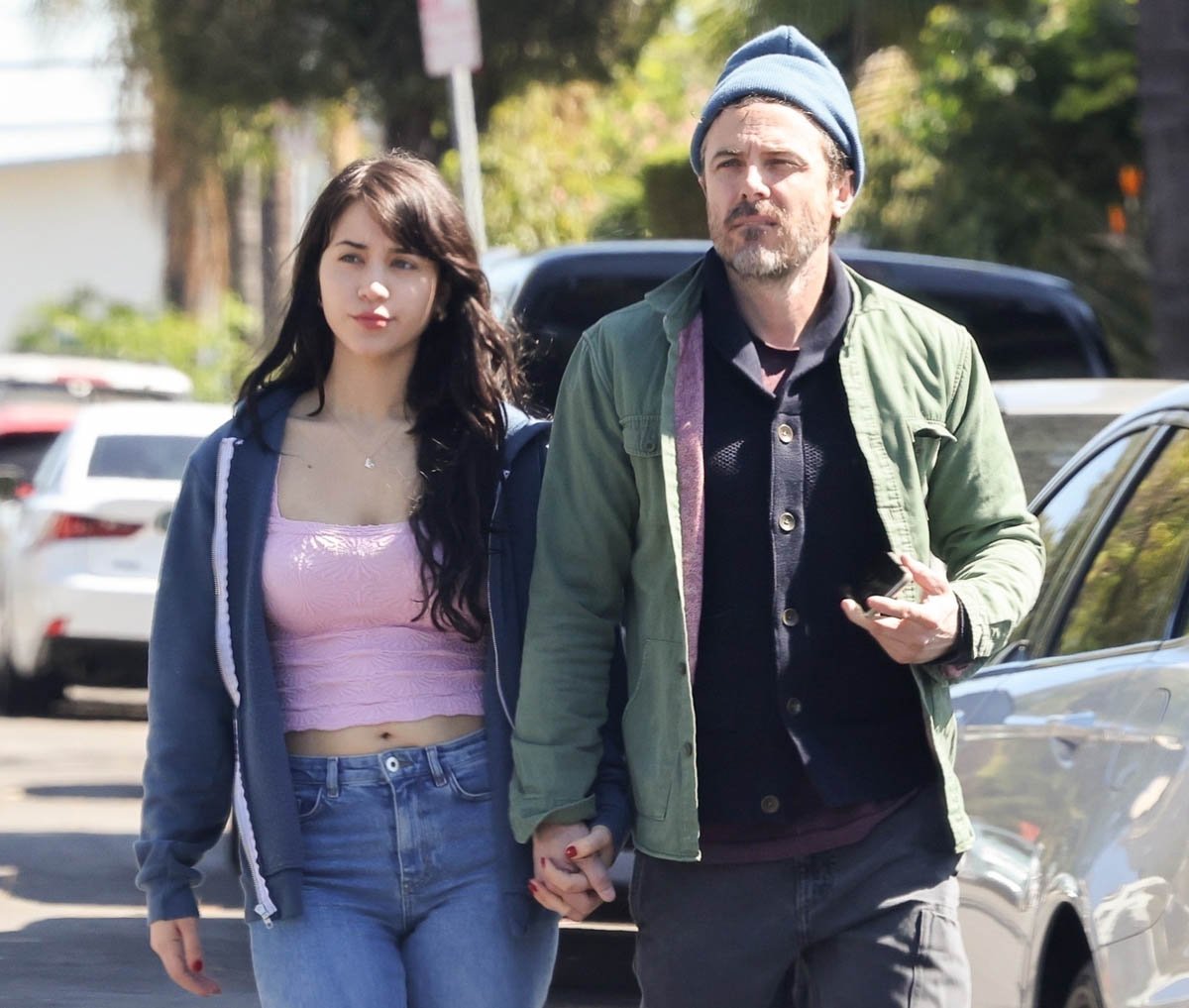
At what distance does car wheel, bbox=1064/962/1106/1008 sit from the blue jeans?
3.36ft

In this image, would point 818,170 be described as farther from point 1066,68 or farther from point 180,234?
point 180,234

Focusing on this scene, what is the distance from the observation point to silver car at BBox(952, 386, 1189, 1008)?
3.81 metres

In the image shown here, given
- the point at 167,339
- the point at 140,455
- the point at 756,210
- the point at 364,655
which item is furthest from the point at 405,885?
the point at 167,339

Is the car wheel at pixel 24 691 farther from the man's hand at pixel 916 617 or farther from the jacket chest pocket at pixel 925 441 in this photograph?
the man's hand at pixel 916 617

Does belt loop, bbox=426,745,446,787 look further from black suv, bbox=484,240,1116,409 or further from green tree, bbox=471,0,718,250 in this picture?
green tree, bbox=471,0,718,250

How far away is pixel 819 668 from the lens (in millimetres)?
3486

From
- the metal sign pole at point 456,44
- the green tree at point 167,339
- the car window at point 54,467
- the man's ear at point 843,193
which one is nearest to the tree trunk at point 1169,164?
the metal sign pole at point 456,44

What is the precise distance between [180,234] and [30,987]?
24140 millimetres

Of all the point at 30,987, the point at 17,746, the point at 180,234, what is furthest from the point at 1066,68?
the point at 180,234

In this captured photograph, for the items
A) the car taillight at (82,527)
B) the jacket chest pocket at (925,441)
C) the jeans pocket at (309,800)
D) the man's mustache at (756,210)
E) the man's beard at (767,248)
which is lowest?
the car taillight at (82,527)

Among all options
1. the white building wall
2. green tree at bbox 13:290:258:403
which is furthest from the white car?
the white building wall

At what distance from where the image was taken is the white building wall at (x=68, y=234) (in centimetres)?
6203

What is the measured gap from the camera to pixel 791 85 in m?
3.55

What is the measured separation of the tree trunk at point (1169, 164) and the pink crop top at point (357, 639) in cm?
753
